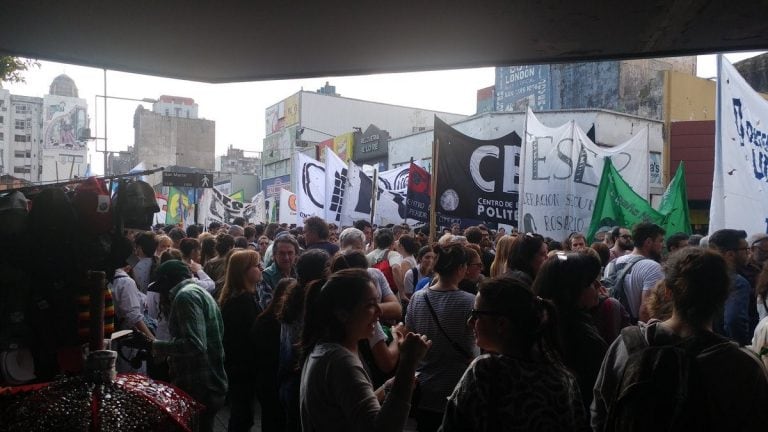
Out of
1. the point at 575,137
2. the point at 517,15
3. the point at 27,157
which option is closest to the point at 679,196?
the point at 575,137

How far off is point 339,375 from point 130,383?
0.89 meters

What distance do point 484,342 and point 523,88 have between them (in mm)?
38110

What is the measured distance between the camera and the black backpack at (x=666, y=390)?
2342 millimetres

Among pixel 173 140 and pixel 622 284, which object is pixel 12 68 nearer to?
pixel 622 284

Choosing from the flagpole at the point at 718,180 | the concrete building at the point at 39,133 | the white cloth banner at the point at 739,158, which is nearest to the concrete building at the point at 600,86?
the white cloth banner at the point at 739,158

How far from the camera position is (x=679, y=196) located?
34.6 feet

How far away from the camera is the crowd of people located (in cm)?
233

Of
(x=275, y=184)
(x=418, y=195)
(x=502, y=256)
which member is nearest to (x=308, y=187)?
(x=418, y=195)

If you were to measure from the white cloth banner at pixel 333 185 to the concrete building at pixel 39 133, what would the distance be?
281 feet

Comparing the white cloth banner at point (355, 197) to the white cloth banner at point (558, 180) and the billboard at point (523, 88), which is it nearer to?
the white cloth banner at point (558, 180)

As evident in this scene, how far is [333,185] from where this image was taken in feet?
51.6

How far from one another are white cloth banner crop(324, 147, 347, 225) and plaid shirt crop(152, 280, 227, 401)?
37.1ft

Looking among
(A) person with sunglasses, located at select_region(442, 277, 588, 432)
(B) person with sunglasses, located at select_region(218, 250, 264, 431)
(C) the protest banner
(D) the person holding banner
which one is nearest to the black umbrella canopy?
(A) person with sunglasses, located at select_region(442, 277, 588, 432)

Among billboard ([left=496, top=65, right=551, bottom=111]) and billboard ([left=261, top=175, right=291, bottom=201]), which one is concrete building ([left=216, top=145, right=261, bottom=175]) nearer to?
billboard ([left=261, top=175, right=291, bottom=201])
